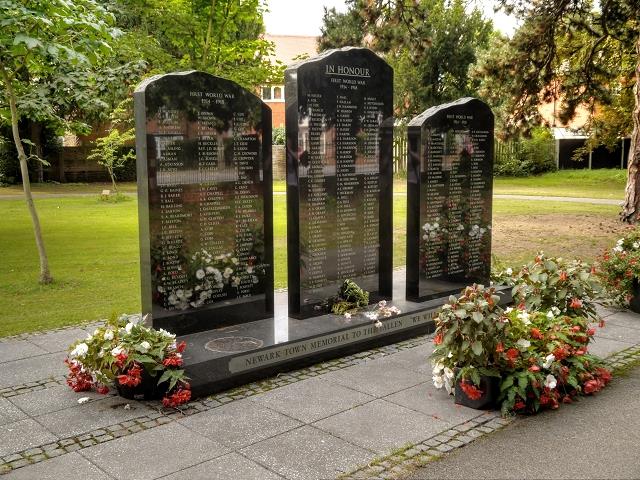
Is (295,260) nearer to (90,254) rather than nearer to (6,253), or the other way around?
(90,254)

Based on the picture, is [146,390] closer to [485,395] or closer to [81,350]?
[81,350]

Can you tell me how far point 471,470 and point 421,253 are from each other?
4.19 metres


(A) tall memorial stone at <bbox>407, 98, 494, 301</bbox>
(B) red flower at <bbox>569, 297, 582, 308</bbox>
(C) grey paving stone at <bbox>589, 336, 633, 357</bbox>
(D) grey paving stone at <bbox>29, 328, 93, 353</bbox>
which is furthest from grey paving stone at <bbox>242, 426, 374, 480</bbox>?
(A) tall memorial stone at <bbox>407, 98, 494, 301</bbox>

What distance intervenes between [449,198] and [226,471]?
5141 millimetres

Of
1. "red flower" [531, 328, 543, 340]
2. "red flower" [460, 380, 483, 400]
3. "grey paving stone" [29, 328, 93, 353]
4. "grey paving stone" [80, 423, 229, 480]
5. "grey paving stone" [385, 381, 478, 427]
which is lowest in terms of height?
"grey paving stone" [385, 381, 478, 427]

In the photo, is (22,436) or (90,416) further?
(90,416)

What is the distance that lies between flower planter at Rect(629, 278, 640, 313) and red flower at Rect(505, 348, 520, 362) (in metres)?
4.08

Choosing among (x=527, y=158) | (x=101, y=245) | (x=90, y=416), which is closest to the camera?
(x=90, y=416)

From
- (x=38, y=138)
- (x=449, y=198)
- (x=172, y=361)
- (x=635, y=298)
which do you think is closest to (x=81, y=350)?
(x=172, y=361)

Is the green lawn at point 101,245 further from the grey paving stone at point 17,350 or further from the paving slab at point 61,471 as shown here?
the paving slab at point 61,471

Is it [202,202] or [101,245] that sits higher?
[202,202]

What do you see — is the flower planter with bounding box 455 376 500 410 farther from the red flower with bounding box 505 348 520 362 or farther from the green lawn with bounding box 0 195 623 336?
the green lawn with bounding box 0 195 623 336

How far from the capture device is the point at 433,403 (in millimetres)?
5844

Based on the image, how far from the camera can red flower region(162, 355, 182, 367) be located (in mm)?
5762
